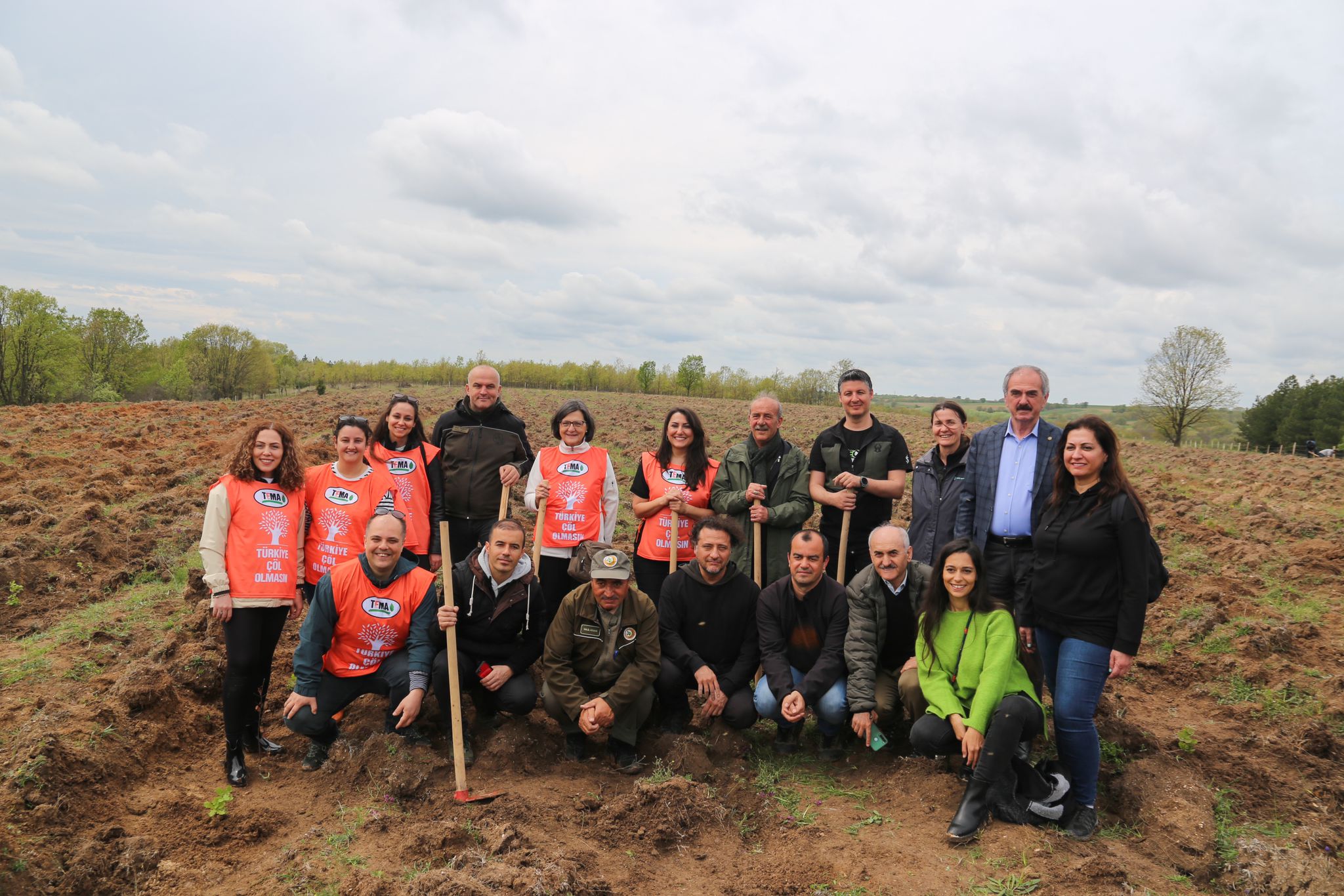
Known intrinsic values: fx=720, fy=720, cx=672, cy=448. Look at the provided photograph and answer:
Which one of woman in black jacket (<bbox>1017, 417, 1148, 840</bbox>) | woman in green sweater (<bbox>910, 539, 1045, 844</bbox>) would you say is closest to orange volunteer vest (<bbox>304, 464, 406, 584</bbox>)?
woman in green sweater (<bbox>910, 539, 1045, 844</bbox>)

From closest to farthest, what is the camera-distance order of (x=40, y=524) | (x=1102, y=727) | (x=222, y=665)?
1. (x=1102, y=727)
2. (x=222, y=665)
3. (x=40, y=524)

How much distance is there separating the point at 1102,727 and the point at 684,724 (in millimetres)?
2895

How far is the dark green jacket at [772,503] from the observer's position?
536 centimetres

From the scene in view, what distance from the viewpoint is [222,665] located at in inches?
219

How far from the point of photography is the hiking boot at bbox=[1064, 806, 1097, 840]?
3.85 m

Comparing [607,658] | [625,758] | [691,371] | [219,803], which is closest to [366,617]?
[219,803]

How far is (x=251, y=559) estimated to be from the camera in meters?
4.25

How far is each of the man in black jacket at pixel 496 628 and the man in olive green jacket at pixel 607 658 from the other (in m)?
0.21

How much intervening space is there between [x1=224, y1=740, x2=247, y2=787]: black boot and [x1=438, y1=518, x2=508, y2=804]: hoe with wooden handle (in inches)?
47.5

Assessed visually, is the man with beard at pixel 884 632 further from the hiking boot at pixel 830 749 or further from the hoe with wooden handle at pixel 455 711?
the hoe with wooden handle at pixel 455 711


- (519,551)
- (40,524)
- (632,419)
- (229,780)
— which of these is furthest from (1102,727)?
(632,419)

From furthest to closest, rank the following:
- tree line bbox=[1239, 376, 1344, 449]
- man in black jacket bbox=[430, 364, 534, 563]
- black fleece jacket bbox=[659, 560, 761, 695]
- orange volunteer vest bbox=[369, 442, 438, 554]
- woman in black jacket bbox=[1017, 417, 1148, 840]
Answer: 1. tree line bbox=[1239, 376, 1344, 449]
2. man in black jacket bbox=[430, 364, 534, 563]
3. orange volunteer vest bbox=[369, 442, 438, 554]
4. black fleece jacket bbox=[659, 560, 761, 695]
5. woman in black jacket bbox=[1017, 417, 1148, 840]

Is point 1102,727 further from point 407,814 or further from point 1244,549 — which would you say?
point 1244,549

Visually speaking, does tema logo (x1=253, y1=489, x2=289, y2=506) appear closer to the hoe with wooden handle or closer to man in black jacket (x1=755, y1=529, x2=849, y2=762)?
the hoe with wooden handle
